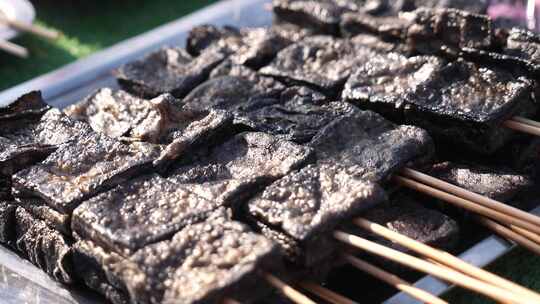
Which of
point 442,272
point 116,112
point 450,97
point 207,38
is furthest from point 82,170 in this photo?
point 207,38

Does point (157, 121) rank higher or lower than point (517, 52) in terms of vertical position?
lower

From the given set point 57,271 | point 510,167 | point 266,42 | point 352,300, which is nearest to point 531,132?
point 510,167

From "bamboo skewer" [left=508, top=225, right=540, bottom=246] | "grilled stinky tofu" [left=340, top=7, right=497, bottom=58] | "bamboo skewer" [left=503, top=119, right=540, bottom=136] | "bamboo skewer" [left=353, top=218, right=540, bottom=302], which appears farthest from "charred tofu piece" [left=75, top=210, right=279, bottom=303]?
"grilled stinky tofu" [left=340, top=7, right=497, bottom=58]

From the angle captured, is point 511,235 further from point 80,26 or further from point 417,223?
point 80,26

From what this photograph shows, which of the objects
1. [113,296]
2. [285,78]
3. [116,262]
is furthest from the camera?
[285,78]

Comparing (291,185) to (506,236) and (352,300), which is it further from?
(506,236)

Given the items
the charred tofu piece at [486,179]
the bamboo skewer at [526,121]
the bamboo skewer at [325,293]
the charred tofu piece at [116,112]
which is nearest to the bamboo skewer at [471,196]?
the charred tofu piece at [486,179]

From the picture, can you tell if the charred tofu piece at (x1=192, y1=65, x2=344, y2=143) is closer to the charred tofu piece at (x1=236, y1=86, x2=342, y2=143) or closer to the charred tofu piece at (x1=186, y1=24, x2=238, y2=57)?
the charred tofu piece at (x1=236, y1=86, x2=342, y2=143)
